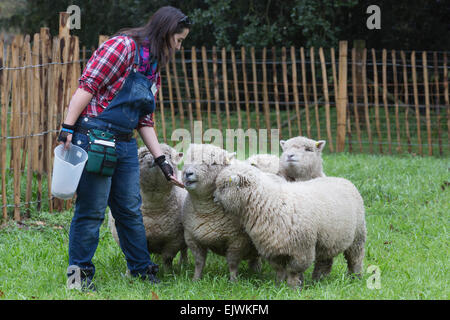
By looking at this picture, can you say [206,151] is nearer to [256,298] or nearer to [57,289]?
[256,298]

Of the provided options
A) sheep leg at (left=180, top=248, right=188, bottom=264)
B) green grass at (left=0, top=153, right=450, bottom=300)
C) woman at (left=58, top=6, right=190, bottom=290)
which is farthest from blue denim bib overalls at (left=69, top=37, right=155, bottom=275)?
sheep leg at (left=180, top=248, right=188, bottom=264)

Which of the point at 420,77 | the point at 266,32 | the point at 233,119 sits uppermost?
the point at 266,32

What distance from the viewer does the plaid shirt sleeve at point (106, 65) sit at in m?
3.78

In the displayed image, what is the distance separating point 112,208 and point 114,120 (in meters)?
0.75

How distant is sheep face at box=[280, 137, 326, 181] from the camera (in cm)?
514

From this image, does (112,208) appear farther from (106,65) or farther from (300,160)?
(300,160)

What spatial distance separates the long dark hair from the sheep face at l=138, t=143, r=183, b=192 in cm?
86

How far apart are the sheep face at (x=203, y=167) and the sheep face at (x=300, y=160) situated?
35.0 inches

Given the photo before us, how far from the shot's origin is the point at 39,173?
21.6ft

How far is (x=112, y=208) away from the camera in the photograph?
427 cm

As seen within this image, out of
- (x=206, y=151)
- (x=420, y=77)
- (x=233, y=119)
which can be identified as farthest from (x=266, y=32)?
(x=206, y=151)

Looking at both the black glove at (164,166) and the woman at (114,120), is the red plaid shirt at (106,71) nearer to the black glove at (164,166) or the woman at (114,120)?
the woman at (114,120)

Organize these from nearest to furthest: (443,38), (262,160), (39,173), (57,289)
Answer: (57,289)
(262,160)
(39,173)
(443,38)
